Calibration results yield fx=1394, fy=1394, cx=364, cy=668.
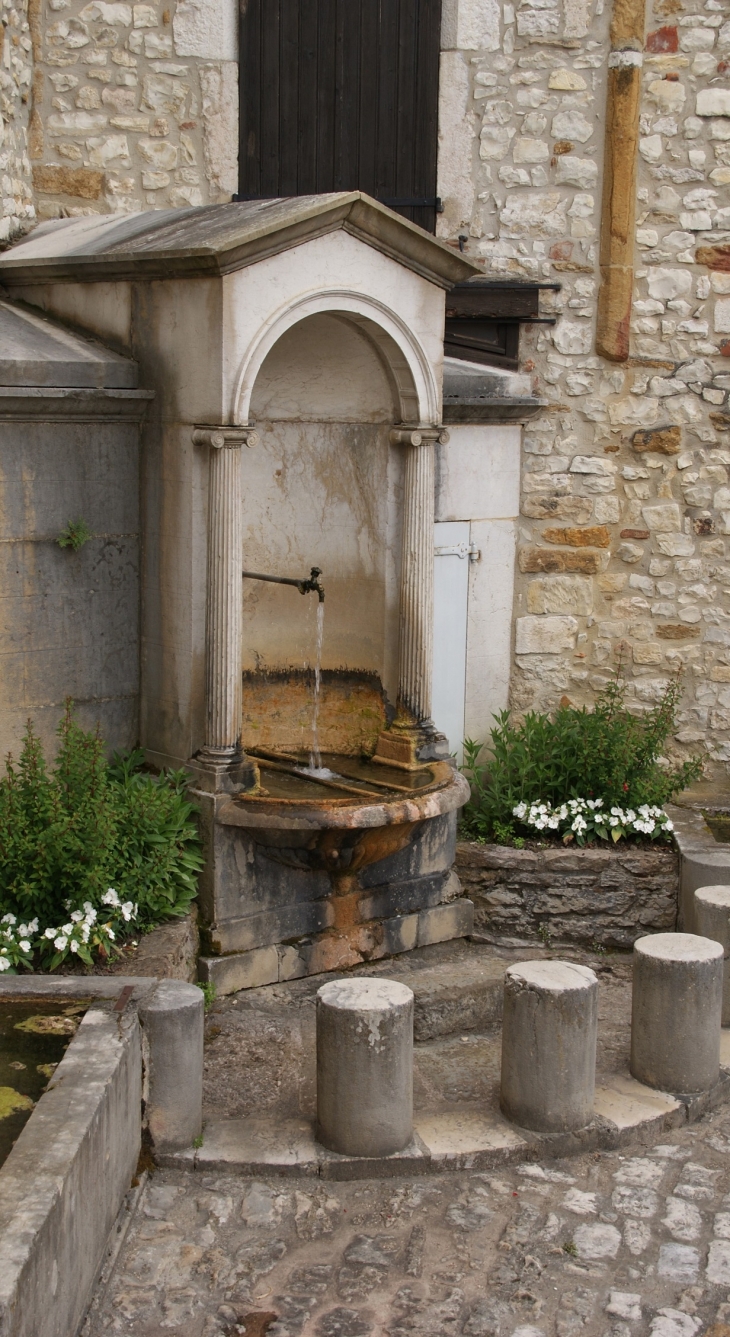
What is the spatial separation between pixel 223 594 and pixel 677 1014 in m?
2.28

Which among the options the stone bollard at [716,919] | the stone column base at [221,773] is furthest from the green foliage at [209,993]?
the stone bollard at [716,919]

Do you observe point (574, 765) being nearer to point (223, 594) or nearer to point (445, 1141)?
point (223, 594)

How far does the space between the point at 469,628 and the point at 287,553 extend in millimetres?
1145

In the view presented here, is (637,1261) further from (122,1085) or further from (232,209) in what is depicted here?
(232,209)

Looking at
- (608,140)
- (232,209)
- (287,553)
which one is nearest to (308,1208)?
(287,553)

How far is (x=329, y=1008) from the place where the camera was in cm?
431

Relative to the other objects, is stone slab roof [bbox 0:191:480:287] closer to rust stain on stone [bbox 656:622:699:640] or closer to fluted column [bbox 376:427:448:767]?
fluted column [bbox 376:427:448:767]

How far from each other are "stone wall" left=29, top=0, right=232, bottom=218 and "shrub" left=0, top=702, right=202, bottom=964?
9.65ft

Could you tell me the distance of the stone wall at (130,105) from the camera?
21.9 ft

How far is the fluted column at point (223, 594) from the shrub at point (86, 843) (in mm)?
313

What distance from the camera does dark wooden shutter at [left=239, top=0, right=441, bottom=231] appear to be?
682 centimetres

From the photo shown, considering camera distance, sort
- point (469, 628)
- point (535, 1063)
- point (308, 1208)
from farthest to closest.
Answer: point (469, 628) < point (535, 1063) < point (308, 1208)

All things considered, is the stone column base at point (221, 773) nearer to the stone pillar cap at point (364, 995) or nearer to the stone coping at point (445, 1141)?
the stone pillar cap at point (364, 995)

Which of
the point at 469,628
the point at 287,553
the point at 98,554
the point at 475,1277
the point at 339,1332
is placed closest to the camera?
the point at 339,1332
